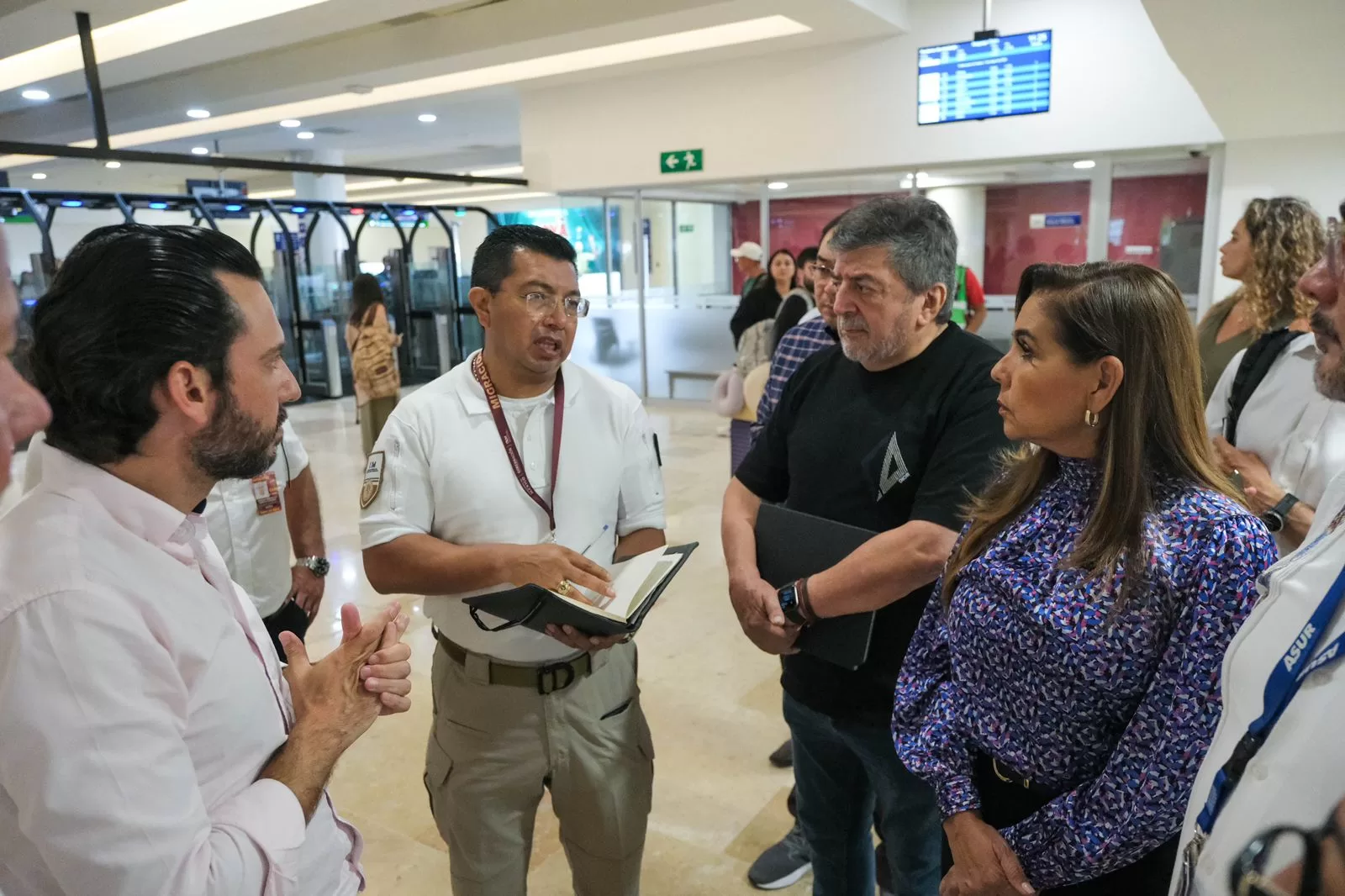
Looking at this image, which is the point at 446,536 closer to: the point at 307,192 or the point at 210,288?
the point at 210,288

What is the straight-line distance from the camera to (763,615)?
1.78 metres

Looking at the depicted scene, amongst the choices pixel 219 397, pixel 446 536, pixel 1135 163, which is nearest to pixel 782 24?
pixel 1135 163

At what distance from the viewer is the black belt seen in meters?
1.72

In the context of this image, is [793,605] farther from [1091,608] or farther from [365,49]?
[365,49]

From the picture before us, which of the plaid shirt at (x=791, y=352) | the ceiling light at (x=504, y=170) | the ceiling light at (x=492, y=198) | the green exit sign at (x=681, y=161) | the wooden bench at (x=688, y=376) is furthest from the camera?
the ceiling light at (x=492, y=198)

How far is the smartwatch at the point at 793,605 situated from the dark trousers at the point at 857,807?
0.23m

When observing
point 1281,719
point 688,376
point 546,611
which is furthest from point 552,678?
point 688,376

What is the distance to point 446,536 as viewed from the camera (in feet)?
5.75

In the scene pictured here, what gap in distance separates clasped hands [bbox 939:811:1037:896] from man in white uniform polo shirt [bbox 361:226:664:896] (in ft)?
2.24

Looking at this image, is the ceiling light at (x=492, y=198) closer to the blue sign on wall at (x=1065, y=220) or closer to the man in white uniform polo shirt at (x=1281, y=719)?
the blue sign on wall at (x=1065, y=220)

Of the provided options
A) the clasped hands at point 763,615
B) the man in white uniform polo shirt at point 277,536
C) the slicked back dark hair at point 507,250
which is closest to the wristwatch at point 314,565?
the man in white uniform polo shirt at point 277,536

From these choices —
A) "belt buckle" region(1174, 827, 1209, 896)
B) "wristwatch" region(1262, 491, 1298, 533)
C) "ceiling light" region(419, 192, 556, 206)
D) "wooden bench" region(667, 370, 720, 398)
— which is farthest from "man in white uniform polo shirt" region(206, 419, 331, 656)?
"ceiling light" region(419, 192, 556, 206)

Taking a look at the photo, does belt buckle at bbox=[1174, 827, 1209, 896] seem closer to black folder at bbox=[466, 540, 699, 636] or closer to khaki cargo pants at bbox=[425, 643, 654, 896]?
black folder at bbox=[466, 540, 699, 636]

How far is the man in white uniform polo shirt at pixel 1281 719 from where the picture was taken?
760 mm
